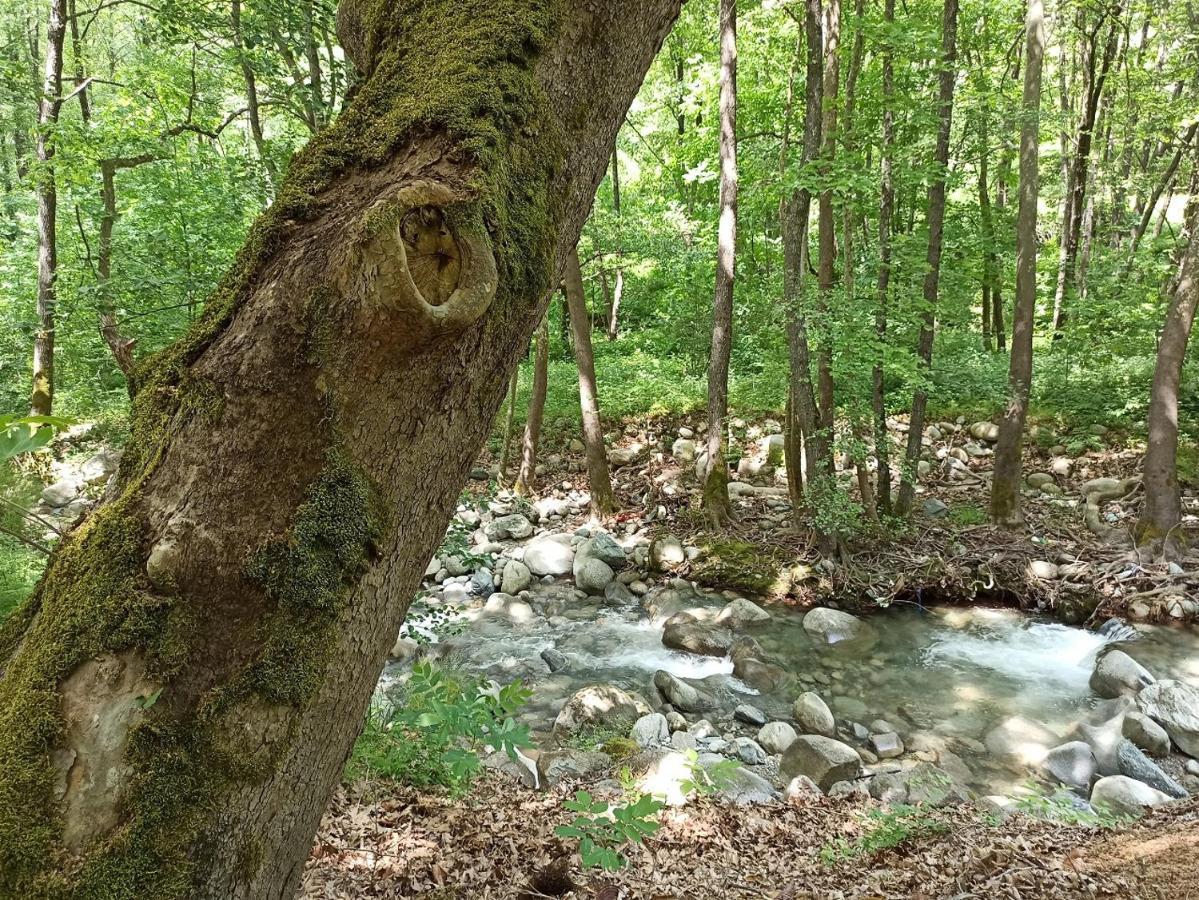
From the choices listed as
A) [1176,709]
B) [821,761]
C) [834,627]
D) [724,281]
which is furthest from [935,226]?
[821,761]

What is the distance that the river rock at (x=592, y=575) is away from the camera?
895 cm

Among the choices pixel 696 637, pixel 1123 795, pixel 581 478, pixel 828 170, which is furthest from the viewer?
pixel 581 478

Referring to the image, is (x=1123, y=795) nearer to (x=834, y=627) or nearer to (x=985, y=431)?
(x=834, y=627)

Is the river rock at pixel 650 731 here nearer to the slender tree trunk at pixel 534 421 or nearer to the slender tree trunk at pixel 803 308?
the slender tree trunk at pixel 803 308

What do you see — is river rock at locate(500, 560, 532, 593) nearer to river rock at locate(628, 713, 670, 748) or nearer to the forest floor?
river rock at locate(628, 713, 670, 748)

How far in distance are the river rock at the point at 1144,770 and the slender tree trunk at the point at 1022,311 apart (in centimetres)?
425

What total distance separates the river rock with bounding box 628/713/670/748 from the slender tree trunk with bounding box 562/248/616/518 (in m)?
Result: 5.33

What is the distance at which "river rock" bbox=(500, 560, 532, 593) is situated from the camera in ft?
29.4

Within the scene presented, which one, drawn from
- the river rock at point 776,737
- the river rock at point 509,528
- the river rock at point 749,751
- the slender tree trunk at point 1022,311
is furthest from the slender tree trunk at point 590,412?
the river rock at point 749,751

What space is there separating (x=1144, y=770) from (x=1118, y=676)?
5.00 ft

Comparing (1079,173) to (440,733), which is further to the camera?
(1079,173)

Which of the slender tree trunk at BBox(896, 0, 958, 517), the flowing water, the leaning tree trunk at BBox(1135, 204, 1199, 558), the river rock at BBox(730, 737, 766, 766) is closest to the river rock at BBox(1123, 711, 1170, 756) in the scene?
the flowing water

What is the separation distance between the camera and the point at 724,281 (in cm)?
924

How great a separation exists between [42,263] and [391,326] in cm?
1143
